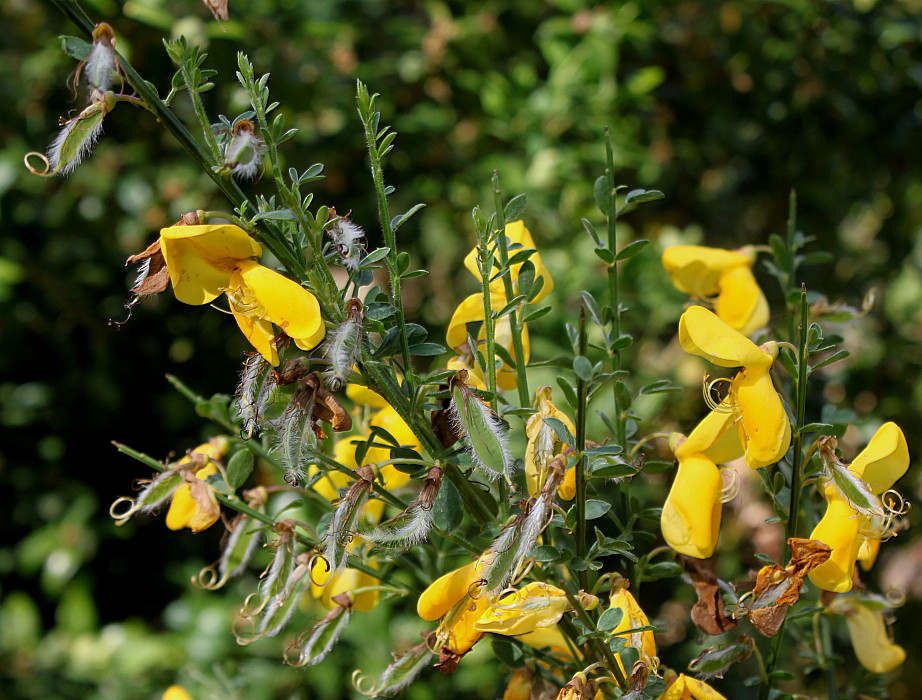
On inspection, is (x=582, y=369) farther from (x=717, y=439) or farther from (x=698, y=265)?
(x=698, y=265)

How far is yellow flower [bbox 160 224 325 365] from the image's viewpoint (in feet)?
1.46

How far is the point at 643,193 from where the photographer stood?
1.79ft

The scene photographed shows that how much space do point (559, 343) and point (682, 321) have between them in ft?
2.62

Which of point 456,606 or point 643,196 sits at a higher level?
point 643,196

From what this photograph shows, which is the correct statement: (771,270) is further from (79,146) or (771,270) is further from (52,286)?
(52,286)

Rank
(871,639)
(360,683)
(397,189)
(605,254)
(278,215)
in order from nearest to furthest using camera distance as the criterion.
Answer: (278,215)
(605,254)
(871,639)
(360,683)
(397,189)

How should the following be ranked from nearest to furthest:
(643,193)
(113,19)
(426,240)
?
(643,193)
(113,19)
(426,240)

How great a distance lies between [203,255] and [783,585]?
14.0 inches

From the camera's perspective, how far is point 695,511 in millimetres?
507

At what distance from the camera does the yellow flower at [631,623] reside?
0.49 m

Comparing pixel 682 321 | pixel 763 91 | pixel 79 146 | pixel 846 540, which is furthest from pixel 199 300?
pixel 763 91

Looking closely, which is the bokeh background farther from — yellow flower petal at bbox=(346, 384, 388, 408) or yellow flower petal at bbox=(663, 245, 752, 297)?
yellow flower petal at bbox=(346, 384, 388, 408)

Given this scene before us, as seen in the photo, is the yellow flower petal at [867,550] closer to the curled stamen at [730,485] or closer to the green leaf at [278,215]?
the curled stamen at [730,485]

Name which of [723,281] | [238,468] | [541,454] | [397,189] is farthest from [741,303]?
[397,189]
